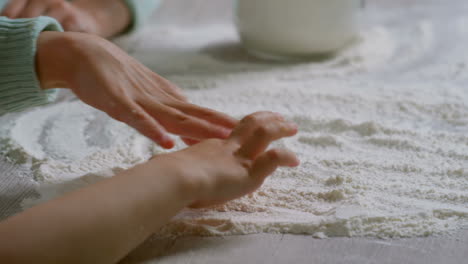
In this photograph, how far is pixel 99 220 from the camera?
1.45 ft

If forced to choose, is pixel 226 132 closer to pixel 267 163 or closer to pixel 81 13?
pixel 267 163

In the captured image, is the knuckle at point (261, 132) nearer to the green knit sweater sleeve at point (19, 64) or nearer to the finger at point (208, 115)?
the finger at point (208, 115)

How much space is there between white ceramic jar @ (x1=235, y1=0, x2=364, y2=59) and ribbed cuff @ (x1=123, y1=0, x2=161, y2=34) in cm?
26

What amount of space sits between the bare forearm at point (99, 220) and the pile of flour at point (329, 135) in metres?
0.07

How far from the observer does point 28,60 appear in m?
0.62

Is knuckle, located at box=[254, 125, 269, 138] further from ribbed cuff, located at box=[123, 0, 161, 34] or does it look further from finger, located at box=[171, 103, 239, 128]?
ribbed cuff, located at box=[123, 0, 161, 34]

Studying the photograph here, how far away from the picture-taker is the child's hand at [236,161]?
1.66 feet

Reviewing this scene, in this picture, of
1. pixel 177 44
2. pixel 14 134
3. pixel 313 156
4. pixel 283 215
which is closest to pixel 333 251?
pixel 283 215

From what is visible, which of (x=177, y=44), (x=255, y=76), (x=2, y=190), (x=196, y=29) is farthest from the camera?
(x=196, y=29)

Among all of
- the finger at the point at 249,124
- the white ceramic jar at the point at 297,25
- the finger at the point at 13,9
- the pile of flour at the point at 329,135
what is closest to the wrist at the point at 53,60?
the pile of flour at the point at 329,135

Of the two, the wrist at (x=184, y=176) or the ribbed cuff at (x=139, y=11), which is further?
the ribbed cuff at (x=139, y=11)

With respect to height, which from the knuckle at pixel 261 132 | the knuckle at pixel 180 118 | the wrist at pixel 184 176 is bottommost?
the wrist at pixel 184 176

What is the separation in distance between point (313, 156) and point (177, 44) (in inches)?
22.0

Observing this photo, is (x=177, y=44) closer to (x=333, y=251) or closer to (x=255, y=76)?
(x=255, y=76)
